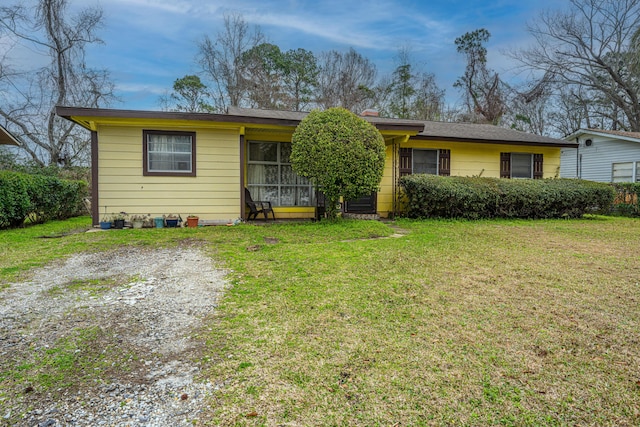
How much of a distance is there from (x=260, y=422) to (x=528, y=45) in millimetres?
24367

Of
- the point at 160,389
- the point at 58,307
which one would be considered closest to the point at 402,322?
the point at 160,389

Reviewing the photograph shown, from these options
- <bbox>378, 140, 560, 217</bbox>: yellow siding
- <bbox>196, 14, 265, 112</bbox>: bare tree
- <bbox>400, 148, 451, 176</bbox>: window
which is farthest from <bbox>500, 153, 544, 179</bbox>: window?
<bbox>196, 14, 265, 112</bbox>: bare tree

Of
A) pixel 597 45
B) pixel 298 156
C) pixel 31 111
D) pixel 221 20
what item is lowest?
pixel 298 156

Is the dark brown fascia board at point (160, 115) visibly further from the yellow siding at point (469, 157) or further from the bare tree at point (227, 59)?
the bare tree at point (227, 59)

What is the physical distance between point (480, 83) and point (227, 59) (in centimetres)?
1687

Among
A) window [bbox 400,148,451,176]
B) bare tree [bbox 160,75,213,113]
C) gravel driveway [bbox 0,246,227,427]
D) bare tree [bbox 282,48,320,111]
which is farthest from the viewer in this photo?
bare tree [bbox 282,48,320,111]

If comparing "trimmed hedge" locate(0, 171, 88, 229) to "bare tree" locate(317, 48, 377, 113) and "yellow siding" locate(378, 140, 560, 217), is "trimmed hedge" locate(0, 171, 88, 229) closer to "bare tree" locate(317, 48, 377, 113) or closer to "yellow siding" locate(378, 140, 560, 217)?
"yellow siding" locate(378, 140, 560, 217)

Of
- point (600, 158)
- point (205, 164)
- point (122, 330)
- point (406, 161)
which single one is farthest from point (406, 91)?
point (122, 330)

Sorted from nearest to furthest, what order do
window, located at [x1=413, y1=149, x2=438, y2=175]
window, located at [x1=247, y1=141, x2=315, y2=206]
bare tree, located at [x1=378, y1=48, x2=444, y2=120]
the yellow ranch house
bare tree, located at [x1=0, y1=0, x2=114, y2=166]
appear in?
1. the yellow ranch house
2. window, located at [x1=247, y1=141, x2=315, y2=206]
3. window, located at [x1=413, y1=149, x2=438, y2=175]
4. bare tree, located at [x1=0, y1=0, x2=114, y2=166]
5. bare tree, located at [x1=378, y1=48, x2=444, y2=120]

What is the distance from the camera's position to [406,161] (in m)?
10.5

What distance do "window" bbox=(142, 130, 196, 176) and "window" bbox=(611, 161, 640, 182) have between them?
Answer: 639 inches

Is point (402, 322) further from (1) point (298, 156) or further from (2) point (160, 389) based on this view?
(1) point (298, 156)

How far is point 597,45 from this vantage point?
64.0 feet

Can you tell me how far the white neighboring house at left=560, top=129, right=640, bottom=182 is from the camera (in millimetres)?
14172
